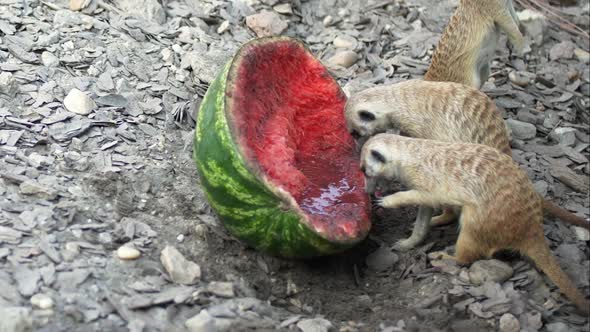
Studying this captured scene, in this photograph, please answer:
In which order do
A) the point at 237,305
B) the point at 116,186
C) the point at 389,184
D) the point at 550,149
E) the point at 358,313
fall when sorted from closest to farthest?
the point at 237,305 < the point at 358,313 < the point at 116,186 < the point at 389,184 < the point at 550,149

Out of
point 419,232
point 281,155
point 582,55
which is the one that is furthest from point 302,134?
point 582,55

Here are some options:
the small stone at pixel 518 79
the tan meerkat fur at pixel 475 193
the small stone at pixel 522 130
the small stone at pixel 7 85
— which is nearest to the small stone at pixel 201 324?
the tan meerkat fur at pixel 475 193

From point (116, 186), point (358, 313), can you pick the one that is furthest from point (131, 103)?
point (358, 313)

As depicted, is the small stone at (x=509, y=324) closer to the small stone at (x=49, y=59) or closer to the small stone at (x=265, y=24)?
the small stone at (x=265, y=24)

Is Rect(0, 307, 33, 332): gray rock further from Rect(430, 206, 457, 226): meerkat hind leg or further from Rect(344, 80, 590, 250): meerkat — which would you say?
Rect(430, 206, 457, 226): meerkat hind leg

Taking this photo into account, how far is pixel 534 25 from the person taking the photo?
4.79m

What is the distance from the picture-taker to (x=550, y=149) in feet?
12.9

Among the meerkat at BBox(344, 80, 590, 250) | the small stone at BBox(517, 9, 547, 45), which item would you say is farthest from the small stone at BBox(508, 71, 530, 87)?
the meerkat at BBox(344, 80, 590, 250)

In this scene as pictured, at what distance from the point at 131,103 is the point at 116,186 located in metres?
0.65

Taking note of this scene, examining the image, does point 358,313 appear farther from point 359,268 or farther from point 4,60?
point 4,60

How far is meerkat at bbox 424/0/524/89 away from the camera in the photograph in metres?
3.99

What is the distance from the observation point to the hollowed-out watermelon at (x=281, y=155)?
2.80 m

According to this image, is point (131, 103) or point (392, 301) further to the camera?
point (131, 103)

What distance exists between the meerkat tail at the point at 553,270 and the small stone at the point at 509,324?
0.24 m
